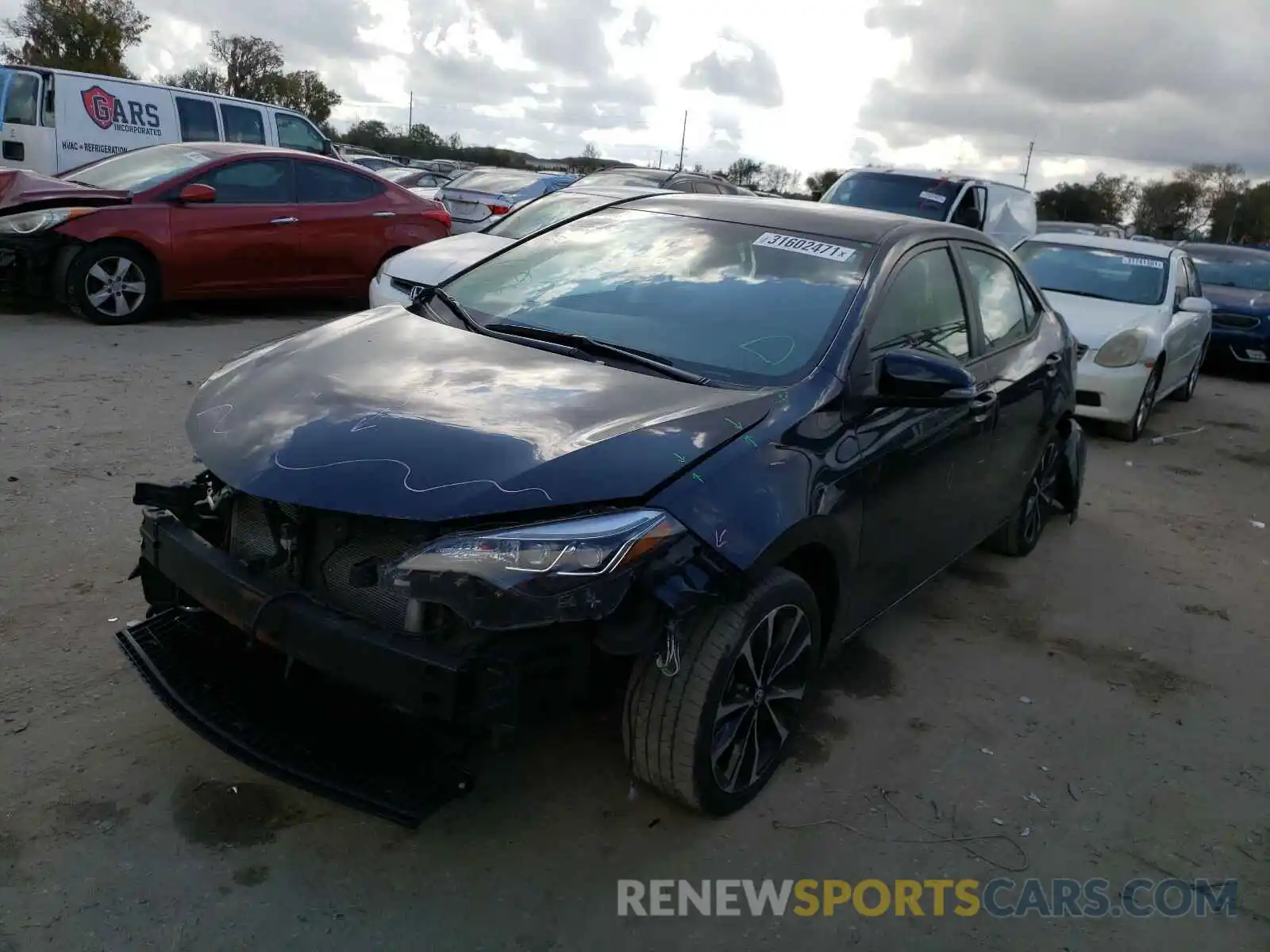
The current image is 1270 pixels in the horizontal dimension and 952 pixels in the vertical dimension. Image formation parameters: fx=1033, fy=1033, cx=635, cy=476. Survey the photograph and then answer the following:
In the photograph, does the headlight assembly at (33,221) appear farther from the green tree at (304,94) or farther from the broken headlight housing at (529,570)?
the green tree at (304,94)

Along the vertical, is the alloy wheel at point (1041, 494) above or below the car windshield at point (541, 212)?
below

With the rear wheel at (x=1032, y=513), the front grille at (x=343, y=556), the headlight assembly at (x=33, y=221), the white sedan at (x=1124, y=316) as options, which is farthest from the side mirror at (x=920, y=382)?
the headlight assembly at (x=33, y=221)

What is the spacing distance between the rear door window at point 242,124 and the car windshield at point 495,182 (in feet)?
10.2

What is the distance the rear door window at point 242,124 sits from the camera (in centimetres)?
1238

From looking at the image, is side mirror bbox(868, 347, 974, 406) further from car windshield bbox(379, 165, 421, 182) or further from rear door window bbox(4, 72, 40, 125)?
car windshield bbox(379, 165, 421, 182)

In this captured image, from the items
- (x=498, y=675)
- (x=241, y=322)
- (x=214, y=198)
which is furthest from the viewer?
(x=241, y=322)

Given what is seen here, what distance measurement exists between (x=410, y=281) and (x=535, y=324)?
15.0ft

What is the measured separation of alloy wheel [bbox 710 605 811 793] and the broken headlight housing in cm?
53

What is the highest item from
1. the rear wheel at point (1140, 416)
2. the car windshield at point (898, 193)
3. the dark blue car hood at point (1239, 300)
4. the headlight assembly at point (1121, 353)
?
the car windshield at point (898, 193)

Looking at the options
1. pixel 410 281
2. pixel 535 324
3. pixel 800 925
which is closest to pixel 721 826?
pixel 800 925

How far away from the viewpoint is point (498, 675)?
2.44 m

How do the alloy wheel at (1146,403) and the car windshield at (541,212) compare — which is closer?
the alloy wheel at (1146,403)

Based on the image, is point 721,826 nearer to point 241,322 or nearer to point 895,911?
point 895,911

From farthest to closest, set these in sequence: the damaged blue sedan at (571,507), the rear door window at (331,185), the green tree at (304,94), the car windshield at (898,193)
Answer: the green tree at (304,94) < the car windshield at (898,193) < the rear door window at (331,185) < the damaged blue sedan at (571,507)
